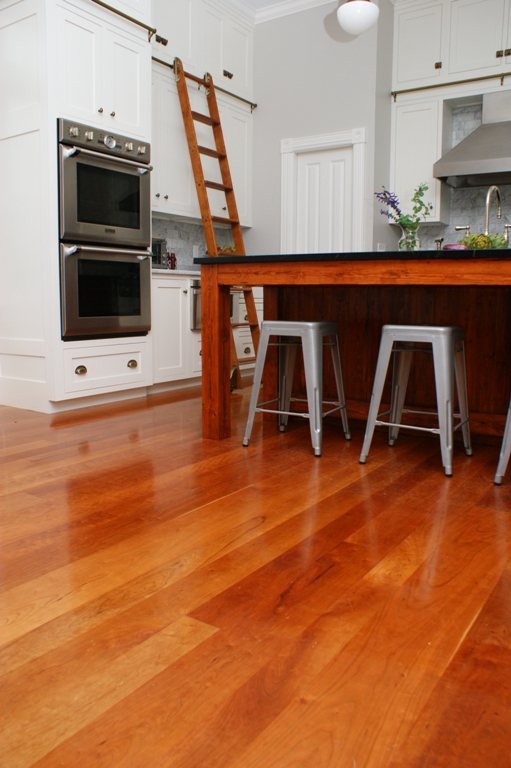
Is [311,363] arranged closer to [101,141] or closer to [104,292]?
[104,292]

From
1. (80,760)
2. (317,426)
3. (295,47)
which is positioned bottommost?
(80,760)

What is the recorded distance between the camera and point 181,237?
510 cm

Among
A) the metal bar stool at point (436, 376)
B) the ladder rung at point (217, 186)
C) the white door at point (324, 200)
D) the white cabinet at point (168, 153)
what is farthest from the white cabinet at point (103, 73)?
the metal bar stool at point (436, 376)

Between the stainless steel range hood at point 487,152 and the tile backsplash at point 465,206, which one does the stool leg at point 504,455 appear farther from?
the tile backsplash at point 465,206

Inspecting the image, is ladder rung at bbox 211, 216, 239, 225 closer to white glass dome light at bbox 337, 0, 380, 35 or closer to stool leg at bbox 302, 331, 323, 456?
white glass dome light at bbox 337, 0, 380, 35

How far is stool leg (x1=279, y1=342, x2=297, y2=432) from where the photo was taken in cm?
312

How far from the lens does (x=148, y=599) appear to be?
1401 mm

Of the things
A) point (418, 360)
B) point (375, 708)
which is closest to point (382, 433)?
point (418, 360)

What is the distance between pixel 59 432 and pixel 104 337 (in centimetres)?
85

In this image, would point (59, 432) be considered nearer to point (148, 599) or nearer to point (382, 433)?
point (382, 433)

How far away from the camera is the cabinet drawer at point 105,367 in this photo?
357 centimetres

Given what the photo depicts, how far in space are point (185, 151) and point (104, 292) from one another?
1.62 meters

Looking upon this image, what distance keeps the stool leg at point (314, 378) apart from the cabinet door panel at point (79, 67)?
1966 mm

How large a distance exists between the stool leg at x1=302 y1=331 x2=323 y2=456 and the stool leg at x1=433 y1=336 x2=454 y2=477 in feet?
1.60
